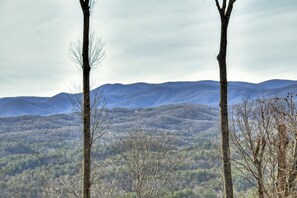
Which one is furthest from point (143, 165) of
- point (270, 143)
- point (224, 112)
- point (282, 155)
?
point (282, 155)

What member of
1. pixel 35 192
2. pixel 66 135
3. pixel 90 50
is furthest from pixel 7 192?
pixel 66 135

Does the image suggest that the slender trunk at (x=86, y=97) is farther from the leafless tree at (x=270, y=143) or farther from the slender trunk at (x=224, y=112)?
the leafless tree at (x=270, y=143)

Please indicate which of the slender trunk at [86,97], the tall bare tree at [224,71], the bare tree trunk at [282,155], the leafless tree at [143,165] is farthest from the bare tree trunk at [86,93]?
the leafless tree at [143,165]

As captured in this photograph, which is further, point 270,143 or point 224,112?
point 224,112

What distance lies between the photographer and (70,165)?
290 feet

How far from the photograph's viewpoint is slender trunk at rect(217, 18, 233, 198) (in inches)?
361

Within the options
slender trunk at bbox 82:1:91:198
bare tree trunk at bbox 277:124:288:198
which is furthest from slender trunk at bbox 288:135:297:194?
slender trunk at bbox 82:1:91:198

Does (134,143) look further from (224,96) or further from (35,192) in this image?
(35,192)

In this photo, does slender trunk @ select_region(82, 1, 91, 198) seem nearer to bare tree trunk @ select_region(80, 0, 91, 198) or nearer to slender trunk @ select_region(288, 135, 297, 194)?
bare tree trunk @ select_region(80, 0, 91, 198)

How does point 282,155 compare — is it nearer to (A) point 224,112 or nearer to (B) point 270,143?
(B) point 270,143

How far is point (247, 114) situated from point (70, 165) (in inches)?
3232

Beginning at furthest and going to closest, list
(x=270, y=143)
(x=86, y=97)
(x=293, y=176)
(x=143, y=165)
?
(x=143, y=165) < (x=86, y=97) < (x=270, y=143) < (x=293, y=176)

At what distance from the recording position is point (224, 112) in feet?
31.0

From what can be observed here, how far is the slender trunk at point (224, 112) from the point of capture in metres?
9.17
